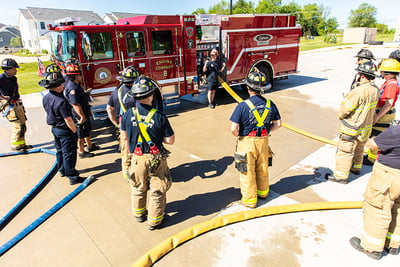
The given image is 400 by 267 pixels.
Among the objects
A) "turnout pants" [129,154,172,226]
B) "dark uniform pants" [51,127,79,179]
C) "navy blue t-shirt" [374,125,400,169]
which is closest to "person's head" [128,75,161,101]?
"turnout pants" [129,154,172,226]

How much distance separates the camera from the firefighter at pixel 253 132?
318cm

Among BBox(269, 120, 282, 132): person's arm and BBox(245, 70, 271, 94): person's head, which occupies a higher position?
BBox(245, 70, 271, 94): person's head

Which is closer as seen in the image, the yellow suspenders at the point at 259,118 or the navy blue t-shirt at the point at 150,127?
the navy blue t-shirt at the point at 150,127

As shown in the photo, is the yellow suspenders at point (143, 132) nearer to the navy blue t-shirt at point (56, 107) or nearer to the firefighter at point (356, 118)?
the navy blue t-shirt at point (56, 107)

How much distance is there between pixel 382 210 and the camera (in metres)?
2.54

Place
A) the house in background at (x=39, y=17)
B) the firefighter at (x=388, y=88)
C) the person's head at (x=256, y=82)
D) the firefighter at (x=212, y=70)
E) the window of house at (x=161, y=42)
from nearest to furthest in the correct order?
the person's head at (x=256, y=82)
the firefighter at (x=388, y=88)
the window of house at (x=161, y=42)
the firefighter at (x=212, y=70)
the house in background at (x=39, y=17)

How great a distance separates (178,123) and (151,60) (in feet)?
6.25

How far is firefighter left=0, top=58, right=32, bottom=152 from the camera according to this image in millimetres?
5234

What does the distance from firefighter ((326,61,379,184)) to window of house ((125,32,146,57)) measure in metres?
5.23

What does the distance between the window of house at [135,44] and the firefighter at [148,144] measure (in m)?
4.42

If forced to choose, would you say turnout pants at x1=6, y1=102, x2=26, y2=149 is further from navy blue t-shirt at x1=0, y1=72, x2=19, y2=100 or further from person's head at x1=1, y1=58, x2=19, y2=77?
person's head at x1=1, y1=58, x2=19, y2=77

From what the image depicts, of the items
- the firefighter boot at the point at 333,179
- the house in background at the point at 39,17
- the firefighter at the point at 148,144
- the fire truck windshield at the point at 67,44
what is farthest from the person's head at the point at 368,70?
the house in background at the point at 39,17

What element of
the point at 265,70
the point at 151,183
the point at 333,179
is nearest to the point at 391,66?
the point at 333,179

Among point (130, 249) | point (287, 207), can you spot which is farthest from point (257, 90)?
point (130, 249)
